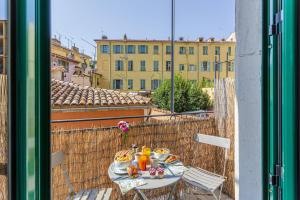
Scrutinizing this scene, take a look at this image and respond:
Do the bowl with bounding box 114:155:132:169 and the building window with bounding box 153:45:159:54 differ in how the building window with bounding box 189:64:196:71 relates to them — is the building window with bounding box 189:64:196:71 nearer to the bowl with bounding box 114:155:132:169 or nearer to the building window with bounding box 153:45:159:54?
the building window with bounding box 153:45:159:54

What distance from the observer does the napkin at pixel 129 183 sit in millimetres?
1705

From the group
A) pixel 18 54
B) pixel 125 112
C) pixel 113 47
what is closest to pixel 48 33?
pixel 18 54

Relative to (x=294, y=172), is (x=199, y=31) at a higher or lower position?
higher

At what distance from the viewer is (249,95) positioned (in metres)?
1.11

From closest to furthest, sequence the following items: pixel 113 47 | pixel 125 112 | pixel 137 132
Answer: pixel 137 132 → pixel 125 112 → pixel 113 47

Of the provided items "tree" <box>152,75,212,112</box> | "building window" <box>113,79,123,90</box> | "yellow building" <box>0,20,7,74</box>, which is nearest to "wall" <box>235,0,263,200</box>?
"yellow building" <box>0,20,7,74</box>

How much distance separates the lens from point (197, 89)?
510 inches

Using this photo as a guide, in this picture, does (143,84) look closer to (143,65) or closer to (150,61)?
(143,65)

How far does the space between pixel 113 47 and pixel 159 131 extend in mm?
14274

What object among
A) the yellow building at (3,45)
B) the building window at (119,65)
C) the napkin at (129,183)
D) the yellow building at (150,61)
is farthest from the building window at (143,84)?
the yellow building at (3,45)

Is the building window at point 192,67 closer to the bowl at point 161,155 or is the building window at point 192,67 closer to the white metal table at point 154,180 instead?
the bowl at point 161,155

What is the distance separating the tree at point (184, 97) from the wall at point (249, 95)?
36.9ft

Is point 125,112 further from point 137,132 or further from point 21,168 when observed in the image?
point 21,168

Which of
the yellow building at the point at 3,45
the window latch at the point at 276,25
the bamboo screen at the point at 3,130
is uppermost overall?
the window latch at the point at 276,25
